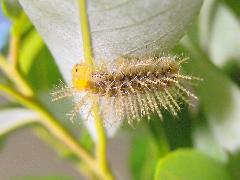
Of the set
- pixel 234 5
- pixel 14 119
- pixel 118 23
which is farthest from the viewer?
pixel 14 119

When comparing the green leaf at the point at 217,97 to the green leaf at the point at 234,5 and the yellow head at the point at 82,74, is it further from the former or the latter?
the yellow head at the point at 82,74

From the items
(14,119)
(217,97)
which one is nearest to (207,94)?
(217,97)

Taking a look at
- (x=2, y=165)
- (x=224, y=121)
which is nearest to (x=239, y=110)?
(x=224, y=121)

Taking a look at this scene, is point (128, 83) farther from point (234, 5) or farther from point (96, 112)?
point (234, 5)

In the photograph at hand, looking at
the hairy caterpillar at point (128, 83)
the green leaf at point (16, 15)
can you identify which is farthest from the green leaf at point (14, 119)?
the hairy caterpillar at point (128, 83)

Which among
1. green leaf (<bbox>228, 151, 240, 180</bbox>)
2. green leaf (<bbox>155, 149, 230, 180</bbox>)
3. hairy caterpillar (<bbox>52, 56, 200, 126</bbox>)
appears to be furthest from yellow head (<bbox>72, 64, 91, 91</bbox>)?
green leaf (<bbox>228, 151, 240, 180</bbox>)

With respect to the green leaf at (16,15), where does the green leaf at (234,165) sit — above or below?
below

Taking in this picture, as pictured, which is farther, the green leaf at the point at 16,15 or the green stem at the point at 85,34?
the green leaf at the point at 16,15
